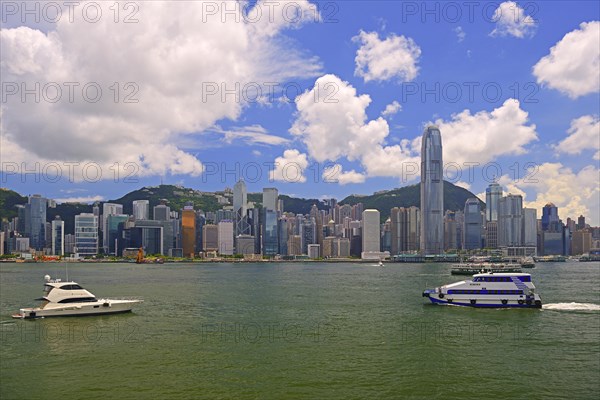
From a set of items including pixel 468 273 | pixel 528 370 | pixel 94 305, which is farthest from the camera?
pixel 468 273

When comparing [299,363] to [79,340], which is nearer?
[299,363]

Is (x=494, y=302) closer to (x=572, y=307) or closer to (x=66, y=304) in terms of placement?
(x=572, y=307)

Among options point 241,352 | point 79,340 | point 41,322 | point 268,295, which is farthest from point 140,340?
point 268,295

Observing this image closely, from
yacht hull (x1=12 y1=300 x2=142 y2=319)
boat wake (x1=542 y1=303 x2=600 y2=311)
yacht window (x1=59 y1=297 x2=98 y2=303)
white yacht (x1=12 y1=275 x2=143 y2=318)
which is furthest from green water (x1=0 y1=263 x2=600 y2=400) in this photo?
yacht window (x1=59 y1=297 x2=98 y2=303)

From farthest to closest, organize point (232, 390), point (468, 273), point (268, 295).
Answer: point (468, 273), point (268, 295), point (232, 390)

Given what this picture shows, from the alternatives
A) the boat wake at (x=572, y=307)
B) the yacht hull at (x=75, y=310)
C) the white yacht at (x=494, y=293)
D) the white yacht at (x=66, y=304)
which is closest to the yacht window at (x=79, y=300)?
the white yacht at (x=66, y=304)

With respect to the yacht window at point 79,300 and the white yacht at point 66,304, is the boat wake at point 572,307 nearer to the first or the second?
the white yacht at point 66,304

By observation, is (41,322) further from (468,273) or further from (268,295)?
(468,273)
